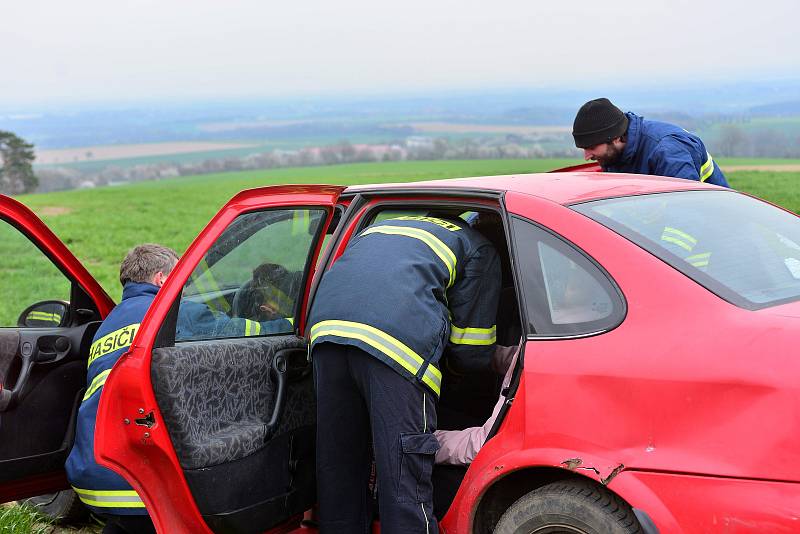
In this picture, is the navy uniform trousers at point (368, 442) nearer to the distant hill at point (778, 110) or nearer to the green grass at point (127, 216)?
the green grass at point (127, 216)

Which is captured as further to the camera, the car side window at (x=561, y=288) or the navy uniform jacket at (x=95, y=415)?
the navy uniform jacket at (x=95, y=415)

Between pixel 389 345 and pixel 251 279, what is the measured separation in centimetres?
91

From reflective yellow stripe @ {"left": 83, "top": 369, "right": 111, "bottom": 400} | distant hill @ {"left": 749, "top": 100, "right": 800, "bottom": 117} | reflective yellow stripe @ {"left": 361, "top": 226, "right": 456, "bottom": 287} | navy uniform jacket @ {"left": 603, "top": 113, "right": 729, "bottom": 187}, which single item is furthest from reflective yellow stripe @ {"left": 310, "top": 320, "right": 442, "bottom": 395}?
distant hill @ {"left": 749, "top": 100, "right": 800, "bottom": 117}

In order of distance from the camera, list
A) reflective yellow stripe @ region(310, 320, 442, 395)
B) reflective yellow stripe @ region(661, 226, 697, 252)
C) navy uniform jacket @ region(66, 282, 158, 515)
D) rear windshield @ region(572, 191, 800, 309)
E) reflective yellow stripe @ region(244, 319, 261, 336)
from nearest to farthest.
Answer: rear windshield @ region(572, 191, 800, 309) < reflective yellow stripe @ region(661, 226, 697, 252) < reflective yellow stripe @ region(310, 320, 442, 395) < reflective yellow stripe @ region(244, 319, 261, 336) < navy uniform jacket @ region(66, 282, 158, 515)

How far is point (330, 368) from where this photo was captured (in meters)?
3.18

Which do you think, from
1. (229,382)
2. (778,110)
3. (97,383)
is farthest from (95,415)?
(778,110)

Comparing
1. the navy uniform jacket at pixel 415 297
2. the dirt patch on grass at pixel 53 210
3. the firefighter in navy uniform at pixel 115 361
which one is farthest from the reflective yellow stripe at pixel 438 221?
the dirt patch on grass at pixel 53 210

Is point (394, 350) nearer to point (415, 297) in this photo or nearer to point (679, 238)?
point (415, 297)

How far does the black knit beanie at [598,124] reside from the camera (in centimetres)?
443

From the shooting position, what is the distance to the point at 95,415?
3.78m

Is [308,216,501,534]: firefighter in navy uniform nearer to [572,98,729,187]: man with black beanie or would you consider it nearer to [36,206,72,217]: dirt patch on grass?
[572,98,729,187]: man with black beanie

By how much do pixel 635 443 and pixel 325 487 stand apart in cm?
129

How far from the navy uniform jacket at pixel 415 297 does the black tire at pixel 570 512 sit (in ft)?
1.84

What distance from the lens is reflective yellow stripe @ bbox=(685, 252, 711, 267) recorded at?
104 inches
